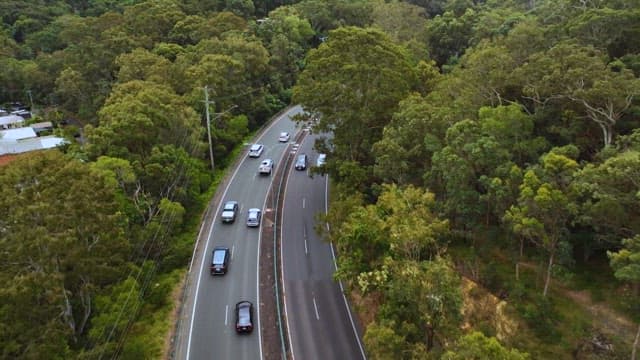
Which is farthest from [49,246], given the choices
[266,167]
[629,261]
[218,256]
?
[266,167]

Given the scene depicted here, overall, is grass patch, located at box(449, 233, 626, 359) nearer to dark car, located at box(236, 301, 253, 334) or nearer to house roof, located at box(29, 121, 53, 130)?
dark car, located at box(236, 301, 253, 334)

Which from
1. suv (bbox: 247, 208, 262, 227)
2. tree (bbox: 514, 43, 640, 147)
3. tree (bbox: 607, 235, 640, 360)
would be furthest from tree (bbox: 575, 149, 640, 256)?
suv (bbox: 247, 208, 262, 227)

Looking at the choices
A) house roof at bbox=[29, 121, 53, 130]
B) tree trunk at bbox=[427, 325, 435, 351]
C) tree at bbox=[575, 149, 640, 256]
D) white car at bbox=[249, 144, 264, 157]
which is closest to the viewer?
tree at bbox=[575, 149, 640, 256]

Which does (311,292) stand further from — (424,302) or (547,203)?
(547,203)

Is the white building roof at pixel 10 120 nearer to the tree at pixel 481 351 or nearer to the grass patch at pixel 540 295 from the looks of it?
the grass patch at pixel 540 295

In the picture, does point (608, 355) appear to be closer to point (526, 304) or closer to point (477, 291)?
point (526, 304)

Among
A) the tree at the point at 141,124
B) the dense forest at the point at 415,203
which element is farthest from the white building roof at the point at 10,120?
the tree at the point at 141,124

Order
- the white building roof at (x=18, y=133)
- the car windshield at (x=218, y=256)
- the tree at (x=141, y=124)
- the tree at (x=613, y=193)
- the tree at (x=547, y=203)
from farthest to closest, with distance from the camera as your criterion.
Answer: the white building roof at (x=18, y=133), the tree at (x=141, y=124), the car windshield at (x=218, y=256), the tree at (x=547, y=203), the tree at (x=613, y=193)
